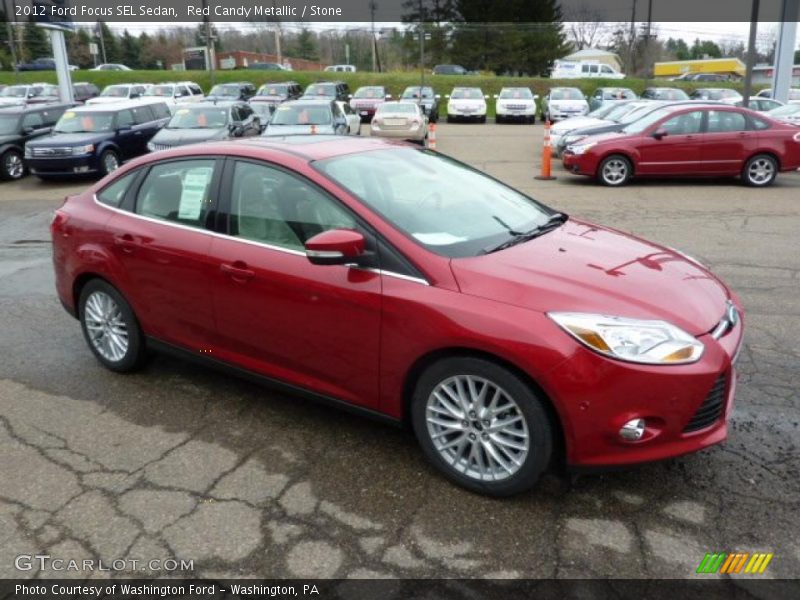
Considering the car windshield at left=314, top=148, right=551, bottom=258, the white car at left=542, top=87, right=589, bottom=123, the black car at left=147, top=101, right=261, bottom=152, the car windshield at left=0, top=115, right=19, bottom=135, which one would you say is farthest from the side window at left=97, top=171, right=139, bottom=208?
the white car at left=542, top=87, right=589, bottom=123

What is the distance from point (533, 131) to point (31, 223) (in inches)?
772

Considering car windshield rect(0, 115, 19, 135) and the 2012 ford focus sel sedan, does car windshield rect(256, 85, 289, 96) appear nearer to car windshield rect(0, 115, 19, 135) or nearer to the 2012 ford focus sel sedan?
car windshield rect(0, 115, 19, 135)

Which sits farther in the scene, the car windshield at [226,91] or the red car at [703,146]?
the car windshield at [226,91]

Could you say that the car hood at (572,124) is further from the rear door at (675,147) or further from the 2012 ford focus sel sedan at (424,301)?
the 2012 ford focus sel sedan at (424,301)

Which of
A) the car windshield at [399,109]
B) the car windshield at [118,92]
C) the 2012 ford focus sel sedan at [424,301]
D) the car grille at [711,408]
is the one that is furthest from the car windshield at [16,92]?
the car grille at [711,408]

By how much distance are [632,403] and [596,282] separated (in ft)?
1.98

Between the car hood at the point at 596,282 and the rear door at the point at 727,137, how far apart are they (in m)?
9.94

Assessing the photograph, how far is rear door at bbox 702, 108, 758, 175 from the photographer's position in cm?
1237

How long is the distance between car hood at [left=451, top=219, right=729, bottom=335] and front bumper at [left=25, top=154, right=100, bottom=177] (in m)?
13.2

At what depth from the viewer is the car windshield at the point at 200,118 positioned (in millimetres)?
15027

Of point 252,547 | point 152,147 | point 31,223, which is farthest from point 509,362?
point 152,147

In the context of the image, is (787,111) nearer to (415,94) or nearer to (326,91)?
(415,94)

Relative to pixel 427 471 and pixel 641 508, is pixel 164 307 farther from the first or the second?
pixel 641 508

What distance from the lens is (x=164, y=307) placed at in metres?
4.18
